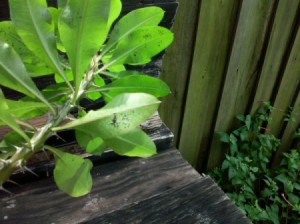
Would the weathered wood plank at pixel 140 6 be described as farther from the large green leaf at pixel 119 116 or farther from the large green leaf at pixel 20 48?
the large green leaf at pixel 119 116

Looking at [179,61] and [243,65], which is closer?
[179,61]

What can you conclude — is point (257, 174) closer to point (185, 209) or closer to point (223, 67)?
point (223, 67)

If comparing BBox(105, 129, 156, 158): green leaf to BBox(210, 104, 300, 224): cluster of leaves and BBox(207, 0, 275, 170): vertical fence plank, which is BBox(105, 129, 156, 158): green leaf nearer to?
BBox(207, 0, 275, 170): vertical fence plank

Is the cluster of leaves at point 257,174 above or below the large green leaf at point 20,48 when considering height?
below

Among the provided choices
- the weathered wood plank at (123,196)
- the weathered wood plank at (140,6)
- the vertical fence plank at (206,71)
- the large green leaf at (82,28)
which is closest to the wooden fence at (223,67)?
the vertical fence plank at (206,71)

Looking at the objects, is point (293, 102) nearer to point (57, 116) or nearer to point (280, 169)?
point (280, 169)

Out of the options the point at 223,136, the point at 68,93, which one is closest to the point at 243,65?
the point at 223,136
